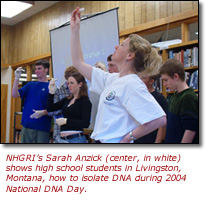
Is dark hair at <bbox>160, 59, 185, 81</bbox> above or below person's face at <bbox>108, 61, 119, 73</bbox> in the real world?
below

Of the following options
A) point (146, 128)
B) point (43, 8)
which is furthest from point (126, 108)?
point (43, 8)

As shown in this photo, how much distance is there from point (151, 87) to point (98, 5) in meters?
1.48

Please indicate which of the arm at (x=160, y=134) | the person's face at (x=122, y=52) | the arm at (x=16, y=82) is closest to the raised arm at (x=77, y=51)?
the person's face at (x=122, y=52)

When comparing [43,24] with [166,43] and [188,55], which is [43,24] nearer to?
[166,43]

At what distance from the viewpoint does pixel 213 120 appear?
1.79m

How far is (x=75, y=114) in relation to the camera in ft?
6.49

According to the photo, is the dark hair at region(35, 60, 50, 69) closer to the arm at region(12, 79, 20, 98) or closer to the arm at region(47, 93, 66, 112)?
the arm at region(12, 79, 20, 98)

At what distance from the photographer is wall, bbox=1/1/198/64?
2460 mm

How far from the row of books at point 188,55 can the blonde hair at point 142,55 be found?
2.72 feet
